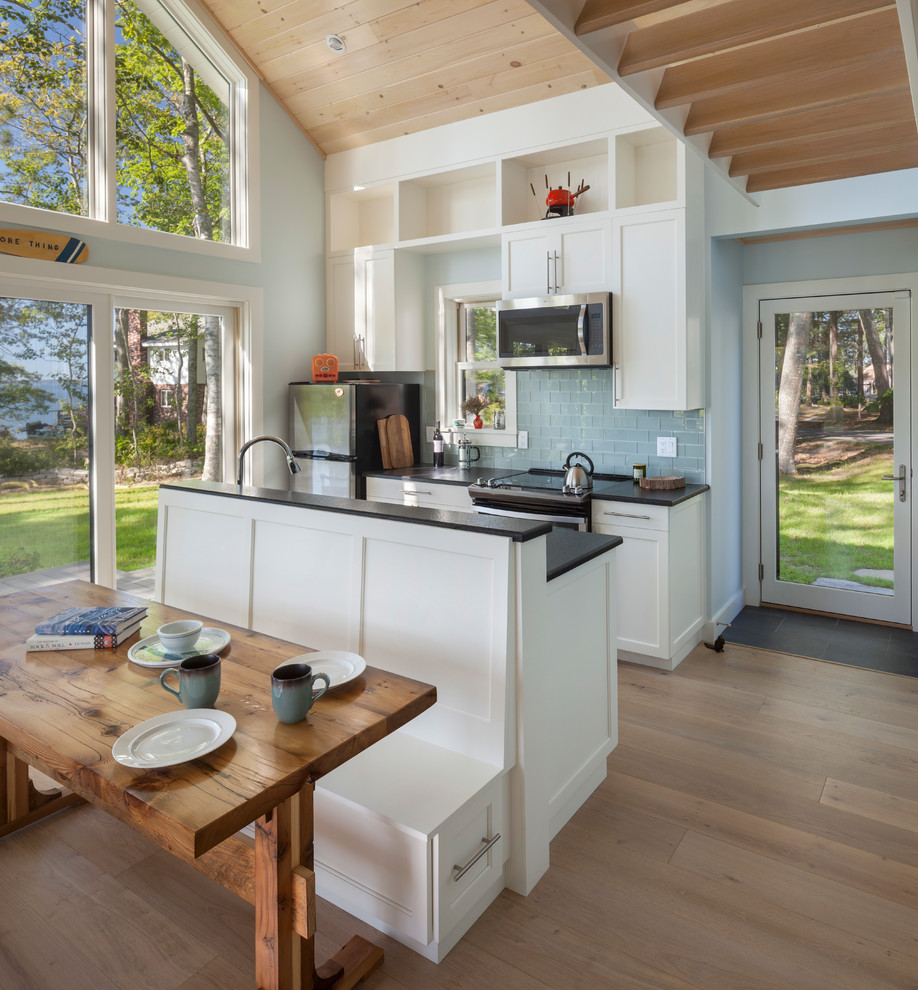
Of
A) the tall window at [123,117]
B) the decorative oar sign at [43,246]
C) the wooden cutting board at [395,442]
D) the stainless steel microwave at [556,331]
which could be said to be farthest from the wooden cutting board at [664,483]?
the decorative oar sign at [43,246]

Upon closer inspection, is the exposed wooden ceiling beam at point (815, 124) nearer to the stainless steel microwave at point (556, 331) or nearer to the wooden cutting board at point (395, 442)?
the stainless steel microwave at point (556, 331)

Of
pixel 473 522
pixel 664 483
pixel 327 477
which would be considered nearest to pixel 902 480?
pixel 664 483

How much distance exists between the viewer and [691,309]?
12.7 ft

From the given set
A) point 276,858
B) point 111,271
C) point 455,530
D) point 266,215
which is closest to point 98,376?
point 111,271

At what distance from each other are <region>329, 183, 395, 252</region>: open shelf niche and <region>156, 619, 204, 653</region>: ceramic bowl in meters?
3.80

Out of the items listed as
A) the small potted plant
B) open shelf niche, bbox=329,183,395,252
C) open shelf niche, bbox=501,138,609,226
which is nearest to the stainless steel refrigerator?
the small potted plant

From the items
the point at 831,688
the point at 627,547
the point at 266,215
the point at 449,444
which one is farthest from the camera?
the point at 449,444

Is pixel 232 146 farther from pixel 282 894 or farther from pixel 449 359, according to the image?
pixel 282 894

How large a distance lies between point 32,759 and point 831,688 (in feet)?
11.2

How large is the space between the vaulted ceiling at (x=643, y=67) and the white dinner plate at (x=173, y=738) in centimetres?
174

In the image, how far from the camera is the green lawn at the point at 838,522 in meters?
4.41

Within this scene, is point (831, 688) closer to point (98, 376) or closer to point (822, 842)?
point (822, 842)

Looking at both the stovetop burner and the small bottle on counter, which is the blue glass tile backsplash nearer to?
the stovetop burner

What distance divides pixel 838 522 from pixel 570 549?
290 centimetres
